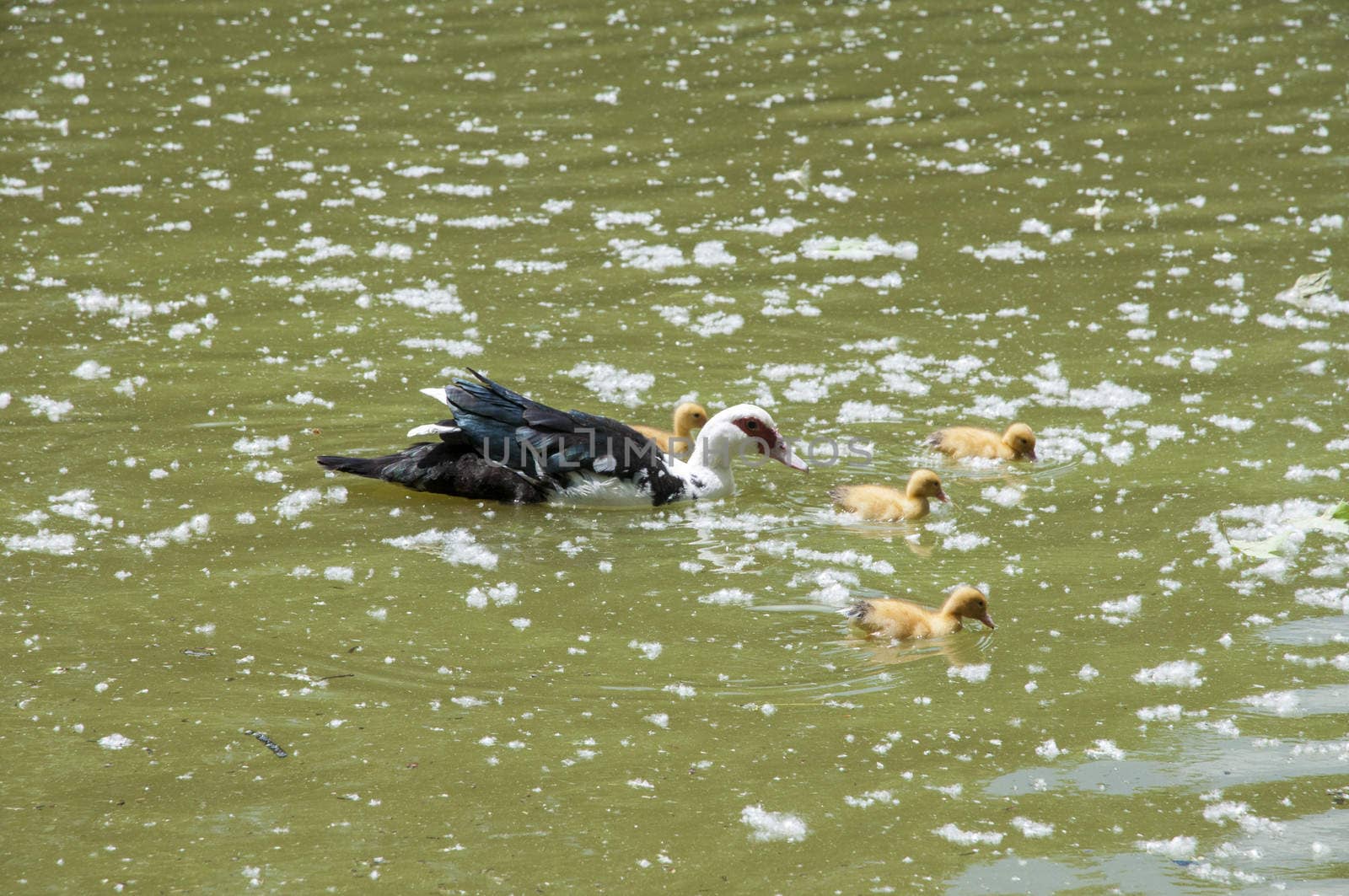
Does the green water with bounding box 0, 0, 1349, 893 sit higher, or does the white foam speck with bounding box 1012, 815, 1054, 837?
the green water with bounding box 0, 0, 1349, 893

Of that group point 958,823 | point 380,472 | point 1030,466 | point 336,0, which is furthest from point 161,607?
point 336,0

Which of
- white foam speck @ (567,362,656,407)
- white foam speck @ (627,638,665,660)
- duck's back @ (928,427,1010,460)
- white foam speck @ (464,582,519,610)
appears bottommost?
white foam speck @ (627,638,665,660)

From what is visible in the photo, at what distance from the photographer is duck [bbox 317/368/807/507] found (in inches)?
298

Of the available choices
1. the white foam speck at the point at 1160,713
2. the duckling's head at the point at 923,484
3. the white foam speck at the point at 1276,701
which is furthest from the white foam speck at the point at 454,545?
the white foam speck at the point at 1276,701

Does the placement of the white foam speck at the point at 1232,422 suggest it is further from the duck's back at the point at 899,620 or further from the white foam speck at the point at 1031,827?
the white foam speck at the point at 1031,827

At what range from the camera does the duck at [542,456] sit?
24.8 feet

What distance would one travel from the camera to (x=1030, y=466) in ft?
26.2

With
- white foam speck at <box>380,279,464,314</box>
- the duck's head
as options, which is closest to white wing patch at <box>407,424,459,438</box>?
the duck's head

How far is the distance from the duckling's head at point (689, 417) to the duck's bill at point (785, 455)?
2.06 ft

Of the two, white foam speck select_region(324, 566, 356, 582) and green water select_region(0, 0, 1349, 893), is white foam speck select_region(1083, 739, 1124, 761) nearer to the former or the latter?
green water select_region(0, 0, 1349, 893)

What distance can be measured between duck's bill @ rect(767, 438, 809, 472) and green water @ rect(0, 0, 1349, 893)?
0.18m

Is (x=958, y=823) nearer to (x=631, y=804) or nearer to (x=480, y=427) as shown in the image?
(x=631, y=804)

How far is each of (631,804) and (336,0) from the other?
15044mm

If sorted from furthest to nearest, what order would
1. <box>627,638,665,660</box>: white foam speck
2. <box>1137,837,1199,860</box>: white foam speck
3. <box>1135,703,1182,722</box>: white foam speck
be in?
1. <box>627,638,665,660</box>: white foam speck
2. <box>1135,703,1182,722</box>: white foam speck
3. <box>1137,837,1199,860</box>: white foam speck
